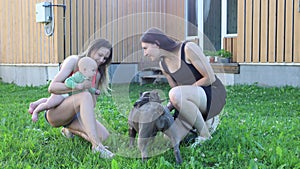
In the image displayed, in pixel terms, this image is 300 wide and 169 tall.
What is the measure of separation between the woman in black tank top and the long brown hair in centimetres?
31

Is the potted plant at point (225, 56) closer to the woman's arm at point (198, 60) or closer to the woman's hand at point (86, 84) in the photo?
the woman's arm at point (198, 60)

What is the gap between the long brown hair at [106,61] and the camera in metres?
3.12

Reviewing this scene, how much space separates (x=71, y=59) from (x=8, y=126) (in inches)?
52.6

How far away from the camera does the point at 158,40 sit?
3002 mm

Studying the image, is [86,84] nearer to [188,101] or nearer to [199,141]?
[188,101]

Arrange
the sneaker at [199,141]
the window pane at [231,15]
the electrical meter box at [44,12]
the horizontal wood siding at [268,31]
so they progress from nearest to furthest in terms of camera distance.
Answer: the sneaker at [199,141] → the horizontal wood siding at [268,31] → the electrical meter box at [44,12] → the window pane at [231,15]

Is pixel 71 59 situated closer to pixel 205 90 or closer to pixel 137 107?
pixel 137 107

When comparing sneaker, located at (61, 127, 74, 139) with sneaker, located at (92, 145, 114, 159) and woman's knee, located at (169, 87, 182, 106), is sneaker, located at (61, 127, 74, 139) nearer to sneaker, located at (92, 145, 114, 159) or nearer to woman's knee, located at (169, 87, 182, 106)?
sneaker, located at (92, 145, 114, 159)

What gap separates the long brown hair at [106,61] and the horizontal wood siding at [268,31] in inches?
189

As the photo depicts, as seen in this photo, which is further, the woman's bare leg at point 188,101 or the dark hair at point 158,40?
the woman's bare leg at point 188,101

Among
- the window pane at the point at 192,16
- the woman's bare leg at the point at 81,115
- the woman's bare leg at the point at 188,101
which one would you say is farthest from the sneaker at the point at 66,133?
the window pane at the point at 192,16

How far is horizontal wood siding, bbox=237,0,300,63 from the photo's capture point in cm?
730

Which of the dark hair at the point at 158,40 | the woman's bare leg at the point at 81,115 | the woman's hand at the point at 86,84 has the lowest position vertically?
the woman's bare leg at the point at 81,115

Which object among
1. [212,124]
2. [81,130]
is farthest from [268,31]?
[81,130]
